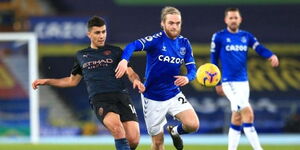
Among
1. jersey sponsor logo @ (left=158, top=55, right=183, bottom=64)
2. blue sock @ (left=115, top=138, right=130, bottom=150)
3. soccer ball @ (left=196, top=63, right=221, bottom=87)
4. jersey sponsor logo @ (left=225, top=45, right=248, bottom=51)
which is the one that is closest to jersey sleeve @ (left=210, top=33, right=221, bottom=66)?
jersey sponsor logo @ (left=225, top=45, right=248, bottom=51)

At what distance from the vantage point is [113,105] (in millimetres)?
9094

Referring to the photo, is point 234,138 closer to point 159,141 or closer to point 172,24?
point 159,141

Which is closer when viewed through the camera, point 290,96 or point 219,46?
point 219,46

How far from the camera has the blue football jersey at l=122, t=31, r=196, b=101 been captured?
382 inches

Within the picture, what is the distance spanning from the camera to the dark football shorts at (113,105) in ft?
29.6

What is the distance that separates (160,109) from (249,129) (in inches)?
75.4

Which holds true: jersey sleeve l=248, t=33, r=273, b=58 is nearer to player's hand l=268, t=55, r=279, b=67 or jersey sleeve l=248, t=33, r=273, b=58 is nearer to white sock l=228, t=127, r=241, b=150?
player's hand l=268, t=55, r=279, b=67

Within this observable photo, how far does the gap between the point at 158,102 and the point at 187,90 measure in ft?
36.0

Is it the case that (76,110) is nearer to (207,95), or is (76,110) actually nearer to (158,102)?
(207,95)

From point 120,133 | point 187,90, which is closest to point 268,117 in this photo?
point 187,90

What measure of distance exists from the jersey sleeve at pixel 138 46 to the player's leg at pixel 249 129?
2.36m

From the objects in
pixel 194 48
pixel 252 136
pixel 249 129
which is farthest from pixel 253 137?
pixel 194 48

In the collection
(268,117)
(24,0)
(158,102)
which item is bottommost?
(268,117)

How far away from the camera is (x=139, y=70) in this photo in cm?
2092
